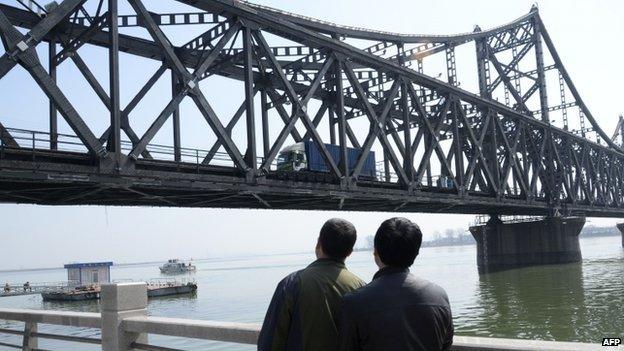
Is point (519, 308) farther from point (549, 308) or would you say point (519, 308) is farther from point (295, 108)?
point (295, 108)

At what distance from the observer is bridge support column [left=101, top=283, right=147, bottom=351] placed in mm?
7559

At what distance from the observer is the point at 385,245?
399cm

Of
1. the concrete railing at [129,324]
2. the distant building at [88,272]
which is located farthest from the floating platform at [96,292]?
the concrete railing at [129,324]

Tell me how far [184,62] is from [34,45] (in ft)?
45.8

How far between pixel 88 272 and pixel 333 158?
2082 inches

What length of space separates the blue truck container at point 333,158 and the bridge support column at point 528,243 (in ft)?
117

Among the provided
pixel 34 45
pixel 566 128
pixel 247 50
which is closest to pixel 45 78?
pixel 34 45

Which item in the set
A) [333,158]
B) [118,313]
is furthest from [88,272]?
[118,313]

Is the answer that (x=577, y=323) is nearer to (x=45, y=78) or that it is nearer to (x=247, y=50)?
(x=247, y=50)

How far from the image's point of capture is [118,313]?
7.57 meters

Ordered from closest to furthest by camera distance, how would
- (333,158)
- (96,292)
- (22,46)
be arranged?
1. (22,46)
2. (333,158)
3. (96,292)

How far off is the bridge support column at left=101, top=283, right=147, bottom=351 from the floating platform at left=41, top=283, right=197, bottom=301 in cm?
6253

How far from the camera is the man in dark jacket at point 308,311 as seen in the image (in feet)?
13.8

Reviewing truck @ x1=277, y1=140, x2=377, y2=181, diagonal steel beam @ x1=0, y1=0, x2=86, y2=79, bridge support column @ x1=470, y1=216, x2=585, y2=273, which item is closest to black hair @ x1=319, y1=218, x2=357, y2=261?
diagonal steel beam @ x1=0, y1=0, x2=86, y2=79
